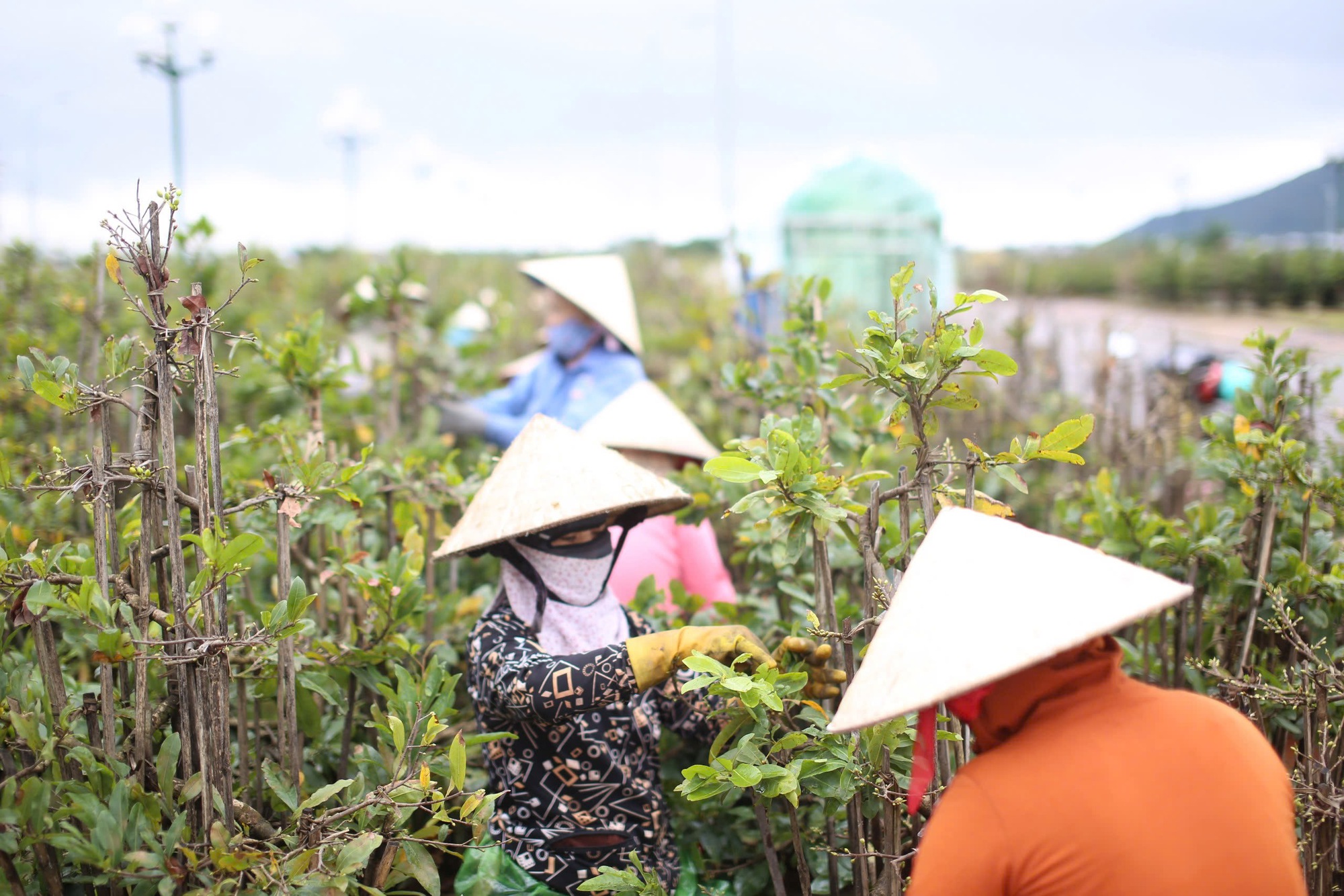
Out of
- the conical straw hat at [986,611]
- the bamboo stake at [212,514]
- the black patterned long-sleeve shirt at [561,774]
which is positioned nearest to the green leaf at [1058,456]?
the conical straw hat at [986,611]

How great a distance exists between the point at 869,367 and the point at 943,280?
11.1 meters

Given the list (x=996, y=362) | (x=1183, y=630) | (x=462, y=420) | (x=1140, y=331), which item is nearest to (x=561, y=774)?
(x=996, y=362)

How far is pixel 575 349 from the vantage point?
4.30 metres

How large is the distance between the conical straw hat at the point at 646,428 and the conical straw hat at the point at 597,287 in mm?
1048

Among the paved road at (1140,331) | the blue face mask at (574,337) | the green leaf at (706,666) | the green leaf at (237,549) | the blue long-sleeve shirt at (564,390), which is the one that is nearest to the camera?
the green leaf at (237,549)

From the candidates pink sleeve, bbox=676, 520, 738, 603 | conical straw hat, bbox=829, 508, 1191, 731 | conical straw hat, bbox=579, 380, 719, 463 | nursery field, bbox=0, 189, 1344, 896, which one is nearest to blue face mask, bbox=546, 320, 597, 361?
nursery field, bbox=0, 189, 1344, 896

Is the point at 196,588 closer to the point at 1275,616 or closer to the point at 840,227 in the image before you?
the point at 1275,616

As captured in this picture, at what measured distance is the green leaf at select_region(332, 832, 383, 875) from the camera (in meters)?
1.50

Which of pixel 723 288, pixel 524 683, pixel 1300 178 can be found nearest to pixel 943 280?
pixel 723 288

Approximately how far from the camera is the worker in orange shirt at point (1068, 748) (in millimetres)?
1192

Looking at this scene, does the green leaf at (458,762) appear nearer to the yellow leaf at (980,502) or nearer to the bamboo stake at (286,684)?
the bamboo stake at (286,684)

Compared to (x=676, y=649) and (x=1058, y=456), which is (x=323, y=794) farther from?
(x=1058, y=456)

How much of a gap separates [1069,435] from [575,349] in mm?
2955

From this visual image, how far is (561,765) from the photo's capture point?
6.39ft
